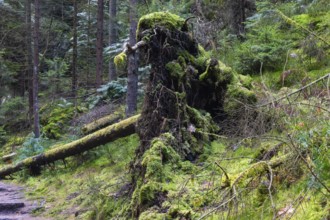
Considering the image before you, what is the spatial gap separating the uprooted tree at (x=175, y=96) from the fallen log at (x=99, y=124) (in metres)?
4.93

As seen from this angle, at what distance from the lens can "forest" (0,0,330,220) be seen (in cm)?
364

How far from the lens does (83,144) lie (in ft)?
33.5

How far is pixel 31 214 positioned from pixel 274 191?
6.45m

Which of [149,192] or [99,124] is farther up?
[99,124]

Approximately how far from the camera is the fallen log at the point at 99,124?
40.9ft

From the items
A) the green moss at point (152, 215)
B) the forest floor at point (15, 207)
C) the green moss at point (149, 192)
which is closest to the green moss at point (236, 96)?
the green moss at point (149, 192)

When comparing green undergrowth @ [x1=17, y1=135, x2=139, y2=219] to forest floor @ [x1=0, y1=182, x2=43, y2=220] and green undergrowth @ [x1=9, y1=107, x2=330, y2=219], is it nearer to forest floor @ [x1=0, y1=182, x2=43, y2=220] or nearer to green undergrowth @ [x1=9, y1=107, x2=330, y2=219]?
green undergrowth @ [x1=9, y1=107, x2=330, y2=219]

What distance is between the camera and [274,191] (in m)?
3.90

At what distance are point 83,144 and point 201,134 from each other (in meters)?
4.03

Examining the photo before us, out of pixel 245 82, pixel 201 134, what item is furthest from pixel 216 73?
pixel 201 134

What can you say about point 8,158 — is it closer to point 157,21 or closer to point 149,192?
point 157,21

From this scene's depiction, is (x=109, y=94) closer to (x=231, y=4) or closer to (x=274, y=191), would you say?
(x=231, y=4)

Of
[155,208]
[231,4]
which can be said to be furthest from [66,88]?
[155,208]

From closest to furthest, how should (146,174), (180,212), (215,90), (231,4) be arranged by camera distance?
1. (180,212)
2. (146,174)
3. (215,90)
4. (231,4)
